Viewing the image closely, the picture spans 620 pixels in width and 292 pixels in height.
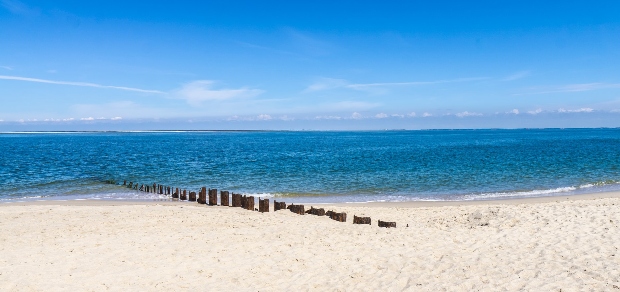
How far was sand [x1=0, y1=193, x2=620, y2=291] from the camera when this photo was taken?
9898 millimetres

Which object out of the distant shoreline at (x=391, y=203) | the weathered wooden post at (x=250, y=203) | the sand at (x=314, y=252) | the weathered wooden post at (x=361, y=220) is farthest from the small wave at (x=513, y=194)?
the weathered wooden post at (x=250, y=203)

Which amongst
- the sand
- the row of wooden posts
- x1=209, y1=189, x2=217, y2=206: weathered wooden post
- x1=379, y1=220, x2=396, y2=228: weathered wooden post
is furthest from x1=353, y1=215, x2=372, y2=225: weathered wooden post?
x1=209, y1=189, x2=217, y2=206: weathered wooden post

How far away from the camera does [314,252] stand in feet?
41.1

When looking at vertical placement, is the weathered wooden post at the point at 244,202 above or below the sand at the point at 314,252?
below

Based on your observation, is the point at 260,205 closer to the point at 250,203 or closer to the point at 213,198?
the point at 250,203

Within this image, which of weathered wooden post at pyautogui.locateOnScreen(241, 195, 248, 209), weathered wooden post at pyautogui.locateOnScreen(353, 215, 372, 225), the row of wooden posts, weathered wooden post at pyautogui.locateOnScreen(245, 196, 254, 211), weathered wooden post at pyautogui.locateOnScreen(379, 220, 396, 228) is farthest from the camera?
weathered wooden post at pyautogui.locateOnScreen(241, 195, 248, 209)

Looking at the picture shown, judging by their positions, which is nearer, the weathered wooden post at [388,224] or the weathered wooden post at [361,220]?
the weathered wooden post at [388,224]

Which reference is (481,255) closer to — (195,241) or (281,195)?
(195,241)

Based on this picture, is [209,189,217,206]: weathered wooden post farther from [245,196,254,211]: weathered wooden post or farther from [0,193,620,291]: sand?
[0,193,620,291]: sand

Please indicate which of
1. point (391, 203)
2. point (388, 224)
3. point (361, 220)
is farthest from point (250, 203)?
point (391, 203)

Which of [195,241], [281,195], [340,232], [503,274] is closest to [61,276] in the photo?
[195,241]

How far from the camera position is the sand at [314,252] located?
32.5 feet

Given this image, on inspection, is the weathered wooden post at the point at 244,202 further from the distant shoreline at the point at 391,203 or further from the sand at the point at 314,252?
the distant shoreline at the point at 391,203

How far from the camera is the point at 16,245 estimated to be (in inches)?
540
